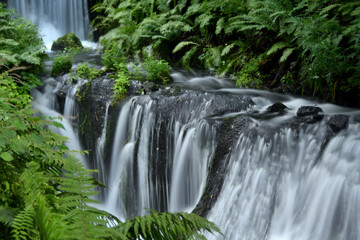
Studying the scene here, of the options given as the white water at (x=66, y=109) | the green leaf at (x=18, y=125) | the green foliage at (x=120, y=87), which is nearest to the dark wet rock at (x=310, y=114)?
the green foliage at (x=120, y=87)

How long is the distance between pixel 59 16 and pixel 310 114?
15.7 metres

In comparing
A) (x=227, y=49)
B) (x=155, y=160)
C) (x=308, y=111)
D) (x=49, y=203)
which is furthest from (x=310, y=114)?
(x=49, y=203)

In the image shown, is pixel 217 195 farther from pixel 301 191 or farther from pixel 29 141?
pixel 29 141

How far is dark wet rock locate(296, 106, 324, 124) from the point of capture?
5.22 m

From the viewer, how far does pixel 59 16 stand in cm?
1734

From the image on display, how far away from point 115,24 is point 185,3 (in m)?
5.07

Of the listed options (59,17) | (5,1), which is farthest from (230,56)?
(5,1)

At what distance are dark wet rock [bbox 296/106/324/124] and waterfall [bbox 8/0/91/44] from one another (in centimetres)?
1430

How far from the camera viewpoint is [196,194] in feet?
19.1

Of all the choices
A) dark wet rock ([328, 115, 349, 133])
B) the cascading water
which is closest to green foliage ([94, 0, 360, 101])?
dark wet rock ([328, 115, 349, 133])

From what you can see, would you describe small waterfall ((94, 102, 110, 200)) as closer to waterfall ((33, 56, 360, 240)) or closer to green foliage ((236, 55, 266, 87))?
waterfall ((33, 56, 360, 240))

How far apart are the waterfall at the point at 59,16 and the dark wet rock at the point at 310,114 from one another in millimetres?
14296

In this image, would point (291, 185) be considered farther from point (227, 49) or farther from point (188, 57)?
point (188, 57)

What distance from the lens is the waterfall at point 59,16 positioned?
669 inches
